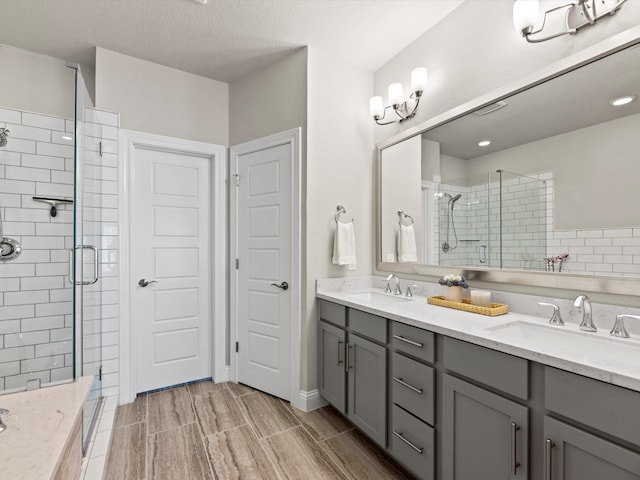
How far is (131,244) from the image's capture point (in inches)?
102

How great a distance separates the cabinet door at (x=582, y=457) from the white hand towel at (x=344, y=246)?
1555 mm

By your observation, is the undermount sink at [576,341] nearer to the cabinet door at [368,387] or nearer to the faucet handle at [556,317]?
the faucet handle at [556,317]

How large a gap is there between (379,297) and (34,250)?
2.40 meters

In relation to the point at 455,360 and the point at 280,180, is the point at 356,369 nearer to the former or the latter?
the point at 455,360

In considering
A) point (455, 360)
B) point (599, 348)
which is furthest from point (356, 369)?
point (599, 348)

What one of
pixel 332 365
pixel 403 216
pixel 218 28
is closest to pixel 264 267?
pixel 332 365

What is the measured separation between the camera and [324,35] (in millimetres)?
2311

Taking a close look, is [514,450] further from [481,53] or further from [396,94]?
[396,94]

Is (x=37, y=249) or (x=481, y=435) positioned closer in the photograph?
(x=481, y=435)

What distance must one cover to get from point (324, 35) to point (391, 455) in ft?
8.94

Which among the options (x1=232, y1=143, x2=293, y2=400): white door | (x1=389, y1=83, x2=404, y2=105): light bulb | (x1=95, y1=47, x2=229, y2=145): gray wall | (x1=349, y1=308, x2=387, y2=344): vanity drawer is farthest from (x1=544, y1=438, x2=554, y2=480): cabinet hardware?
(x1=95, y1=47, x2=229, y2=145): gray wall

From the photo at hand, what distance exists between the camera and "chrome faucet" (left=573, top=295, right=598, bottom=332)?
1.37m

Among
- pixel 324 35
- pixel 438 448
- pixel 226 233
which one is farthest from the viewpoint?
pixel 226 233

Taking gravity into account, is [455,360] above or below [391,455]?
above
